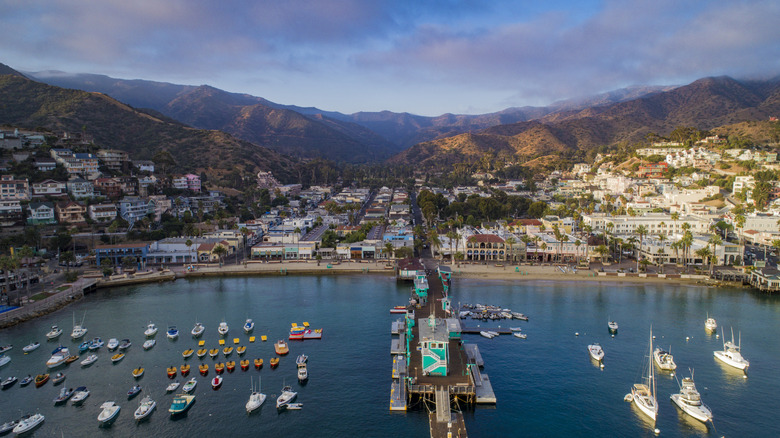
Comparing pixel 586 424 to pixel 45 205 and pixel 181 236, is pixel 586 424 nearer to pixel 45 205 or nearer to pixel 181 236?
pixel 181 236

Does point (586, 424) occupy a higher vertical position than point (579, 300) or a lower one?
lower

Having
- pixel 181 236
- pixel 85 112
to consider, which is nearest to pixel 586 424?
pixel 181 236

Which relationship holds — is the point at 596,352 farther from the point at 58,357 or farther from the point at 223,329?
the point at 58,357

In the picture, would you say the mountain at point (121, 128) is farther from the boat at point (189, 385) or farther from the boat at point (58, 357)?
the boat at point (189, 385)

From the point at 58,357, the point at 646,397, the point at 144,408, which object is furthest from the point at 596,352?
the point at 58,357

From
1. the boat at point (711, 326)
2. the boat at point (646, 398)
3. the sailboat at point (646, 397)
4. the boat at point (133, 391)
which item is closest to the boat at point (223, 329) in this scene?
the boat at point (133, 391)

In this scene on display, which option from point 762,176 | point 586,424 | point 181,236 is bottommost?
point 586,424
